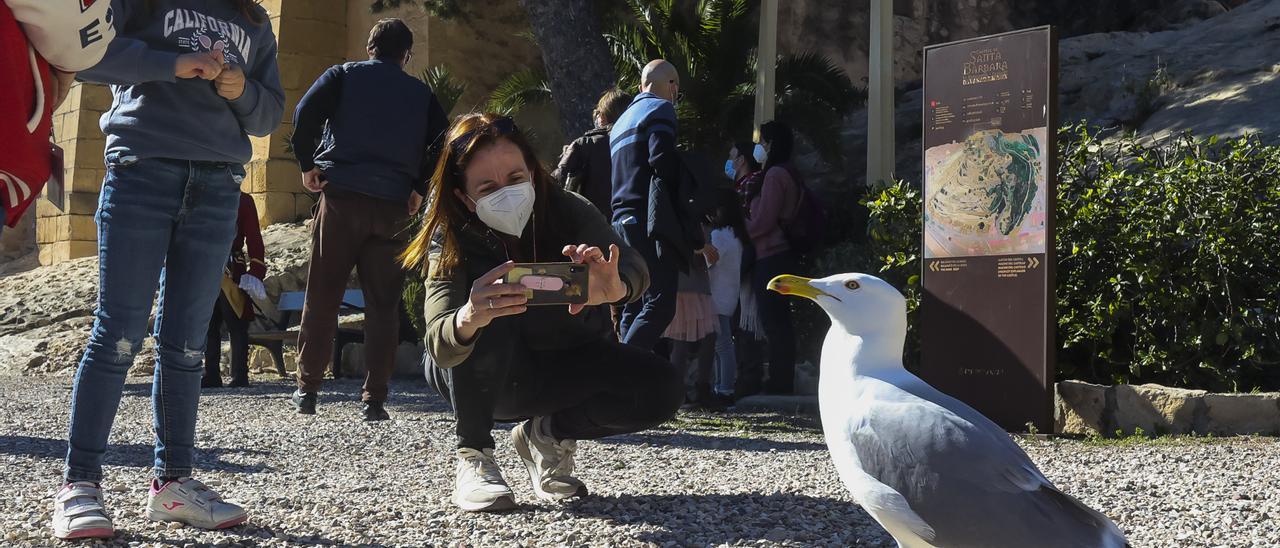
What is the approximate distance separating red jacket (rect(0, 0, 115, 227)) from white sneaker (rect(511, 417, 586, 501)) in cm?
168

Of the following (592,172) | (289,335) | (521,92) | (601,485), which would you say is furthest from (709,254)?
(521,92)

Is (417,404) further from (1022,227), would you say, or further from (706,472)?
(1022,227)

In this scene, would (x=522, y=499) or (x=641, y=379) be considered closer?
(x=641, y=379)

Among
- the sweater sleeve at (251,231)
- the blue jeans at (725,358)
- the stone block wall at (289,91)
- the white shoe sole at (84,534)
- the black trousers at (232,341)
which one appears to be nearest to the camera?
the white shoe sole at (84,534)

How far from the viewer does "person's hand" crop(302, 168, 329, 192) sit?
5.82 m

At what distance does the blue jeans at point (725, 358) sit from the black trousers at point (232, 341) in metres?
3.58

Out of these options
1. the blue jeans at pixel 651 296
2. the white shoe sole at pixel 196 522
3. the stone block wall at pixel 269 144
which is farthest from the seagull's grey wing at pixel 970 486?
the stone block wall at pixel 269 144

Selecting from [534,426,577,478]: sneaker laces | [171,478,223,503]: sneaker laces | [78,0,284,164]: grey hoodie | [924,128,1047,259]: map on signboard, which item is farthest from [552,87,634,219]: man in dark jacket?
[171,478,223,503]: sneaker laces

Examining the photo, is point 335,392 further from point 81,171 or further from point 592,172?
point 81,171

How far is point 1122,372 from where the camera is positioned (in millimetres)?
6484

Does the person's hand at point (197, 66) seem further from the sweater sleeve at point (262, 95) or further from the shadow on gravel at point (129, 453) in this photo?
the shadow on gravel at point (129, 453)

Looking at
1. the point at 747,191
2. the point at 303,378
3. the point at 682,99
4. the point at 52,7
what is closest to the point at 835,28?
the point at 682,99

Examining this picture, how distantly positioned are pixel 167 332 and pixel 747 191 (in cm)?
504

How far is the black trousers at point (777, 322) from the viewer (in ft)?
25.2
